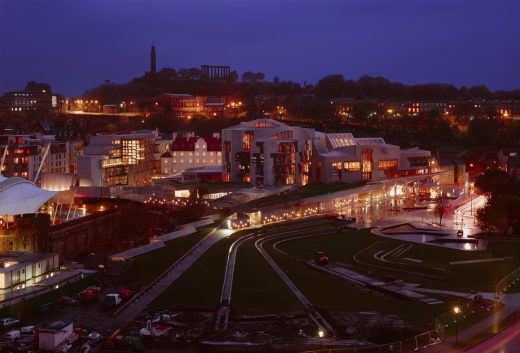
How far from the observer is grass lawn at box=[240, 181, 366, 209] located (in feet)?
81.9

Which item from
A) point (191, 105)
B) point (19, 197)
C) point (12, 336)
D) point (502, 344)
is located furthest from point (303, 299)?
point (191, 105)

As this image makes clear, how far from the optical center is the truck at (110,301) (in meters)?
13.8

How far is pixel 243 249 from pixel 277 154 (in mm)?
12613

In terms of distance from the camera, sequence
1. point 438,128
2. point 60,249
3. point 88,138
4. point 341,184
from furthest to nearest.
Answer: point 438,128, point 88,138, point 341,184, point 60,249

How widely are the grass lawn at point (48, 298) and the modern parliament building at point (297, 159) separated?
15179 mm

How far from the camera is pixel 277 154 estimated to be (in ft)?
101

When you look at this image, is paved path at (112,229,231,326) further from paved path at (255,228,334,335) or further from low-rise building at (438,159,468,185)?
low-rise building at (438,159,468,185)

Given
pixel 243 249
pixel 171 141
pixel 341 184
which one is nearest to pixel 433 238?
pixel 243 249

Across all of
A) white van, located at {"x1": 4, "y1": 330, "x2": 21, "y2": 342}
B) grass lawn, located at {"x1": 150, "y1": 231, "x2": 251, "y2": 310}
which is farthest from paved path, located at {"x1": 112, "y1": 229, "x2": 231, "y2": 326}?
white van, located at {"x1": 4, "y1": 330, "x2": 21, "y2": 342}

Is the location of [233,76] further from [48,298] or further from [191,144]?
[48,298]

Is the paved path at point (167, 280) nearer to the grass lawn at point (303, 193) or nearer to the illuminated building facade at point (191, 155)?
the grass lawn at point (303, 193)

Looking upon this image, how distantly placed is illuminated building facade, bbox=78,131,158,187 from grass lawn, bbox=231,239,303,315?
16.1 metres

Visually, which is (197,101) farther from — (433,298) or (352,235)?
(433,298)

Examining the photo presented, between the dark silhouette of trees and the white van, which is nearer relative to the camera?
the white van
